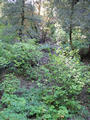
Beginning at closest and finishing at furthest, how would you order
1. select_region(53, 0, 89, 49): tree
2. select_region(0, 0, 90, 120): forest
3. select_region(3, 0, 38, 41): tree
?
select_region(0, 0, 90, 120): forest → select_region(53, 0, 89, 49): tree → select_region(3, 0, 38, 41): tree

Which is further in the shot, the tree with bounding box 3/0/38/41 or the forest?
the tree with bounding box 3/0/38/41

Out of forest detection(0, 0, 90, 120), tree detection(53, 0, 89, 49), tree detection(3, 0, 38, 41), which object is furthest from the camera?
tree detection(3, 0, 38, 41)

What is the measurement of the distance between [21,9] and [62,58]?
Answer: 247 inches

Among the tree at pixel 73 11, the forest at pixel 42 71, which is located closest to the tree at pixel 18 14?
the forest at pixel 42 71

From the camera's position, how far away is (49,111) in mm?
3297

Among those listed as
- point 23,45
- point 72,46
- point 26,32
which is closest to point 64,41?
point 72,46

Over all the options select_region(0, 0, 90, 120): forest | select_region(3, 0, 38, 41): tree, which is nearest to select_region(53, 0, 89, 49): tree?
select_region(0, 0, 90, 120): forest

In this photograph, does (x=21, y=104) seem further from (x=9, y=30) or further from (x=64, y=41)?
(x=64, y=41)

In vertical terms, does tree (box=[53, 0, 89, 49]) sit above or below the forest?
above

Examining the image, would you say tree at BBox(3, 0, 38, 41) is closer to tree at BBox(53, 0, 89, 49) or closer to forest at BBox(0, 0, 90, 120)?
forest at BBox(0, 0, 90, 120)

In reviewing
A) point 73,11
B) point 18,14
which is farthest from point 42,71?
point 18,14

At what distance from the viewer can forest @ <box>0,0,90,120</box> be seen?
11.1ft

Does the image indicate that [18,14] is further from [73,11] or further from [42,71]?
[42,71]

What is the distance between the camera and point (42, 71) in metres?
5.26
